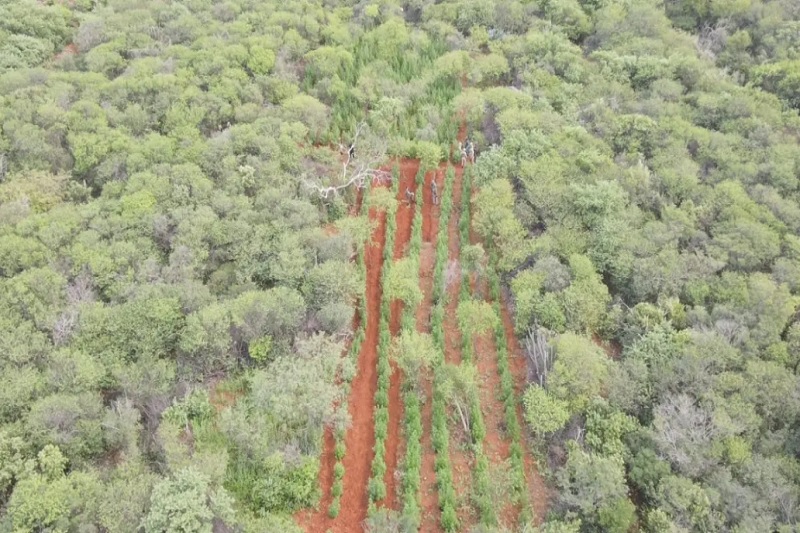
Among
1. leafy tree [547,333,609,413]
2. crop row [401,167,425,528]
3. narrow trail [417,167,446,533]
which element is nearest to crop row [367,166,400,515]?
crop row [401,167,425,528]

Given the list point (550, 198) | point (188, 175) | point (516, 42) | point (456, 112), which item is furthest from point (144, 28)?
point (550, 198)

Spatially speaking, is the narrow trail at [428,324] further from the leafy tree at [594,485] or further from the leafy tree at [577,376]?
the leafy tree at [577,376]

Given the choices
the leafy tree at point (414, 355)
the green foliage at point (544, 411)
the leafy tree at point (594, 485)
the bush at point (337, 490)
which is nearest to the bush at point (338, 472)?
the bush at point (337, 490)

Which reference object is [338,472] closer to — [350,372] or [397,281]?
[350,372]

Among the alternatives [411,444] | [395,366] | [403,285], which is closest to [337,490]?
[411,444]

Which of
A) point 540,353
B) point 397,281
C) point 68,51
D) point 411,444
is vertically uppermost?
point 540,353

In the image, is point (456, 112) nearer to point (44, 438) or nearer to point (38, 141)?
point (38, 141)
